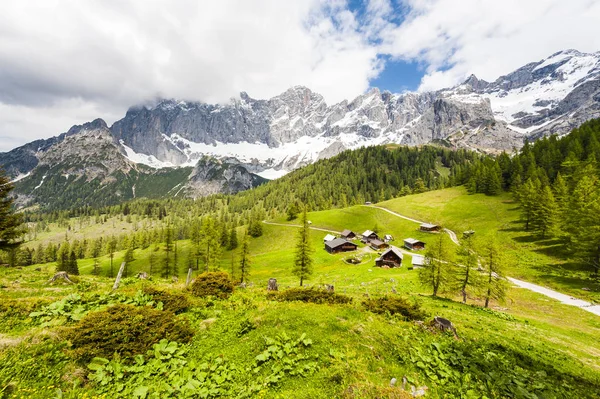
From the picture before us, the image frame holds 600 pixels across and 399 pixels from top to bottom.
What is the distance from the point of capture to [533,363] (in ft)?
48.2

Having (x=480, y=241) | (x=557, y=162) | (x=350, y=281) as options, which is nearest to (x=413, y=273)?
(x=350, y=281)

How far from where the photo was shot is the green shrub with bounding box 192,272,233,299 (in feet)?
65.3

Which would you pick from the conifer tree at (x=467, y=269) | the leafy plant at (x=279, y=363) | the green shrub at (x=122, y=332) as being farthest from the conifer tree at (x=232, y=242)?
the leafy plant at (x=279, y=363)

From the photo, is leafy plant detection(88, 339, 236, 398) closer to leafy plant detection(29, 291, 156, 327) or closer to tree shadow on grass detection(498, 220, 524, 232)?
leafy plant detection(29, 291, 156, 327)

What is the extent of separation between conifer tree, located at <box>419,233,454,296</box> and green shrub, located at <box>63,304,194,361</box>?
3816cm

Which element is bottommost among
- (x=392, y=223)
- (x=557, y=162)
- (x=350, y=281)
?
(x=350, y=281)

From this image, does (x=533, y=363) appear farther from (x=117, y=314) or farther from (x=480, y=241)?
(x=480, y=241)

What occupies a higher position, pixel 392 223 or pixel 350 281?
pixel 392 223

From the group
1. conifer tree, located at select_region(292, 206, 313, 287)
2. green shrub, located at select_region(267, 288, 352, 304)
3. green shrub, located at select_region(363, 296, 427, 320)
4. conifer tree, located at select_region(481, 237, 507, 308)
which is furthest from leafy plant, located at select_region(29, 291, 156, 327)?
conifer tree, located at select_region(481, 237, 507, 308)

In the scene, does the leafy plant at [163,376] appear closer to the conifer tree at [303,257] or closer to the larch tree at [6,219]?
the larch tree at [6,219]

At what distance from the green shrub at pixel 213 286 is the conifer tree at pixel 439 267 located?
32.7m

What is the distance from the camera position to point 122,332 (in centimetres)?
1148

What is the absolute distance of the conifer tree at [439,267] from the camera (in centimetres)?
4022

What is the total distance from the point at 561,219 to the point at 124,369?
89.3 m
